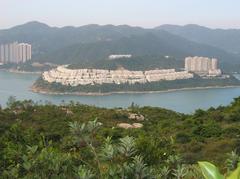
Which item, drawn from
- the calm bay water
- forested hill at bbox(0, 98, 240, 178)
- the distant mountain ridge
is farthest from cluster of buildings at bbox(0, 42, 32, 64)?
forested hill at bbox(0, 98, 240, 178)

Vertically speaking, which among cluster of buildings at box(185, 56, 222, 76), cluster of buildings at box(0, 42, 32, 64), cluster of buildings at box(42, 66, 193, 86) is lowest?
cluster of buildings at box(42, 66, 193, 86)

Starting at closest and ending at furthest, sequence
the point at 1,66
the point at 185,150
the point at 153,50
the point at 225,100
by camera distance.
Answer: the point at 185,150 < the point at 225,100 < the point at 1,66 < the point at 153,50

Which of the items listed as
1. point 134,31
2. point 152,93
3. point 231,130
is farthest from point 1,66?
point 231,130

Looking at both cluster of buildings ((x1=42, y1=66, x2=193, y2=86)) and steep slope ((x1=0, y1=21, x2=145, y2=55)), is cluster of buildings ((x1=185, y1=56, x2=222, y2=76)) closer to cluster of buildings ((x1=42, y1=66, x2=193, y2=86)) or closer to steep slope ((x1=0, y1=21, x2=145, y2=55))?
cluster of buildings ((x1=42, y1=66, x2=193, y2=86))

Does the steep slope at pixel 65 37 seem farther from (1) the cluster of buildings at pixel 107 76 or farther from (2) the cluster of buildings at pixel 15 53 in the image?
(1) the cluster of buildings at pixel 107 76

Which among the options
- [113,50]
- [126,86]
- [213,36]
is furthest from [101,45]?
[213,36]

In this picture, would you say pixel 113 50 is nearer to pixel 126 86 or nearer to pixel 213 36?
pixel 126 86

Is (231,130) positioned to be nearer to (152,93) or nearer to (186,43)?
(152,93)
